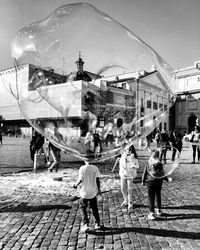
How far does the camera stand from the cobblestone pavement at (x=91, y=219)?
4.13m

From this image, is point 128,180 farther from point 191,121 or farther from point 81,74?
point 191,121

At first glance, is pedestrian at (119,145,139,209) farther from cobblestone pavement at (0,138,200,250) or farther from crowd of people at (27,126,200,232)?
cobblestone pavement at (0,138,200,250)

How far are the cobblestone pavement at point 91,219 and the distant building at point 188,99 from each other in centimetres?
4566

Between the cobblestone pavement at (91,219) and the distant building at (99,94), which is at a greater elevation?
the distant building at (99,94)

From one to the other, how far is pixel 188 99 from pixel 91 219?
51.1m

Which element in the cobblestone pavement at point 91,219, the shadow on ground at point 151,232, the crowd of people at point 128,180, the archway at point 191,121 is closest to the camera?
the cobblestone pavement at point 91,219

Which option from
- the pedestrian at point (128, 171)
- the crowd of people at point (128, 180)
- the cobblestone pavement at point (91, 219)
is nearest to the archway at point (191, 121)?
the cobblestone pavement at point (91, 219)

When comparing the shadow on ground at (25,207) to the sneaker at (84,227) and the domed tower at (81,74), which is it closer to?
the sneaker at (84,227)

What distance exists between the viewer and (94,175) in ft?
15.9

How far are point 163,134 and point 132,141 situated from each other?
7874mm

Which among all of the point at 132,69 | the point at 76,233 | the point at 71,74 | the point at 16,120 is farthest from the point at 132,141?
the point at 16,120

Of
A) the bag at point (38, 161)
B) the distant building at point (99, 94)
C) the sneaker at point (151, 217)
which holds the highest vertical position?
the distant building at point (99, 94)

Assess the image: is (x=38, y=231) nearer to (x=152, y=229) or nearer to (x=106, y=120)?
(x=152, y=229)

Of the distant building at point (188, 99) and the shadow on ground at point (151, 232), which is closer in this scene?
the shadow on ground at point (151, 232)
